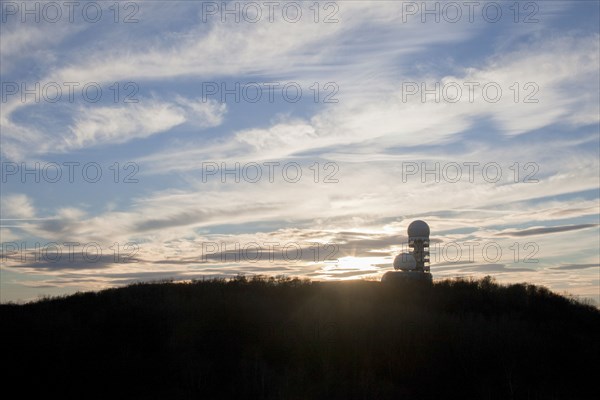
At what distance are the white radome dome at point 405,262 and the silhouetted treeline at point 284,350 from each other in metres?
13.2

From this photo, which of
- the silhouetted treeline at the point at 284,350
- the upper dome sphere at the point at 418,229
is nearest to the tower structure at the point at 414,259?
→ the upper dome sphere at the point at 418,229

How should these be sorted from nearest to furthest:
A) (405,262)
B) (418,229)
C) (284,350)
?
(284,350)
(405,262)
(418,229)

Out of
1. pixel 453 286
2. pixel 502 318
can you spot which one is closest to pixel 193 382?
pixel 502 318

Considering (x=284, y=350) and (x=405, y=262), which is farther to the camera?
(x=405, y=262)

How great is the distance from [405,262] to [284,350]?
2177 centimetres

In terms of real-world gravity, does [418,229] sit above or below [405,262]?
above

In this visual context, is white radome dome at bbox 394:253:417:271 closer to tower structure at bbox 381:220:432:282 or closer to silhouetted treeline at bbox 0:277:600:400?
tower structure at bbox 381:220:432:282

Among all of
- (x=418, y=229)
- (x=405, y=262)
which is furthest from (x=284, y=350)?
(x=418, y=229)

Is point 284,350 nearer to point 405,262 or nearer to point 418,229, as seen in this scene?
point 405,262

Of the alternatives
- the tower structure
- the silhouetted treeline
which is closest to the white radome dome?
the tower structure

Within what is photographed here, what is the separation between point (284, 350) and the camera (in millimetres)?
18406

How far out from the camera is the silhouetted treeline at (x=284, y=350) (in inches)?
609

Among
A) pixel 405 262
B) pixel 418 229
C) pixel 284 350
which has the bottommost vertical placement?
pixel 284 350

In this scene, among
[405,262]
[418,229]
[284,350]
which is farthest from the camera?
[418,229]
